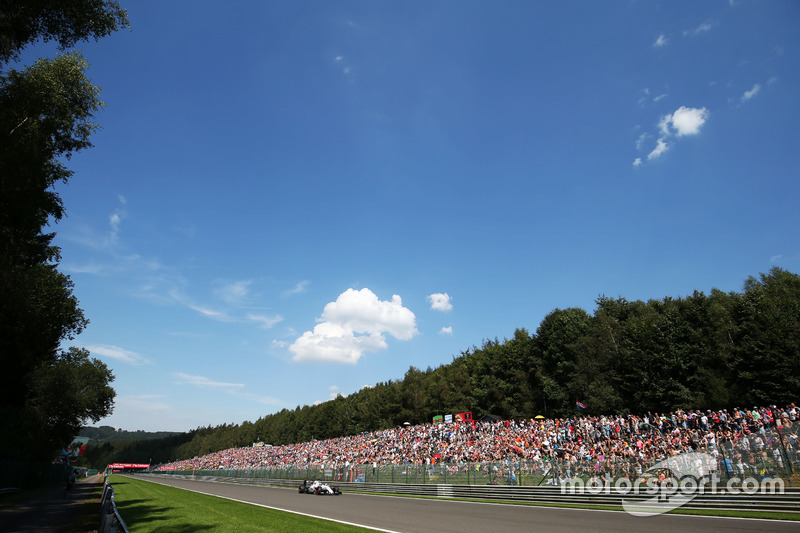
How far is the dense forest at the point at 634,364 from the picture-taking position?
121 ft

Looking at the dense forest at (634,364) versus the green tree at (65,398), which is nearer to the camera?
the dense forest at (634,364)

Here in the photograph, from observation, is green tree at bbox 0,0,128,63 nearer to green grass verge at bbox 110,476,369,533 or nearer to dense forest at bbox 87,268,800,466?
green grass verge at bbox 110,476,369,533

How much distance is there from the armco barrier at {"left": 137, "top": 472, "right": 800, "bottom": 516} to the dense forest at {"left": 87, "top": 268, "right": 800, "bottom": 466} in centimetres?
2764

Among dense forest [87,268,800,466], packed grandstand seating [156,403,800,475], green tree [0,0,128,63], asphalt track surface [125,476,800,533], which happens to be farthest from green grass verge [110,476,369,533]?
dense forest [87,268,800,466]

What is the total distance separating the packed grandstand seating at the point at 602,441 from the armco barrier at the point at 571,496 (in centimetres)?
100

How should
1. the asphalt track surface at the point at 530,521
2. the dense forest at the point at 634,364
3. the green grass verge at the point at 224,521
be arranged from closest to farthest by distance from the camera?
the asphalt track surface at the point at 530,521, the green grass verge at the point at 224,521, the dense forest at the point at 634,364

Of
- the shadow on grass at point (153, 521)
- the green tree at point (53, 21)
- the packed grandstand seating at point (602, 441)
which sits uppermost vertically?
the green tree at point (53, 21)

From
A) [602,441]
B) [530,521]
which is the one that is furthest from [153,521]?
[602,441]

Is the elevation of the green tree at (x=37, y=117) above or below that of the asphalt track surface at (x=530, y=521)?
above

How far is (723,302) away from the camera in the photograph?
45656 mm

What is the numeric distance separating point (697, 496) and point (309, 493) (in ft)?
83.5

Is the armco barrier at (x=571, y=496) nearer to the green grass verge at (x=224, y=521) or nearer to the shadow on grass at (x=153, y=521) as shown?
the green grass verge at (x=224, y=521)

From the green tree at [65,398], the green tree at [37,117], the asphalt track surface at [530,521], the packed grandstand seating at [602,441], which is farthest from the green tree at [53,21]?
the green tree at [65,398]

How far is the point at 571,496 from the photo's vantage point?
1855 cm
